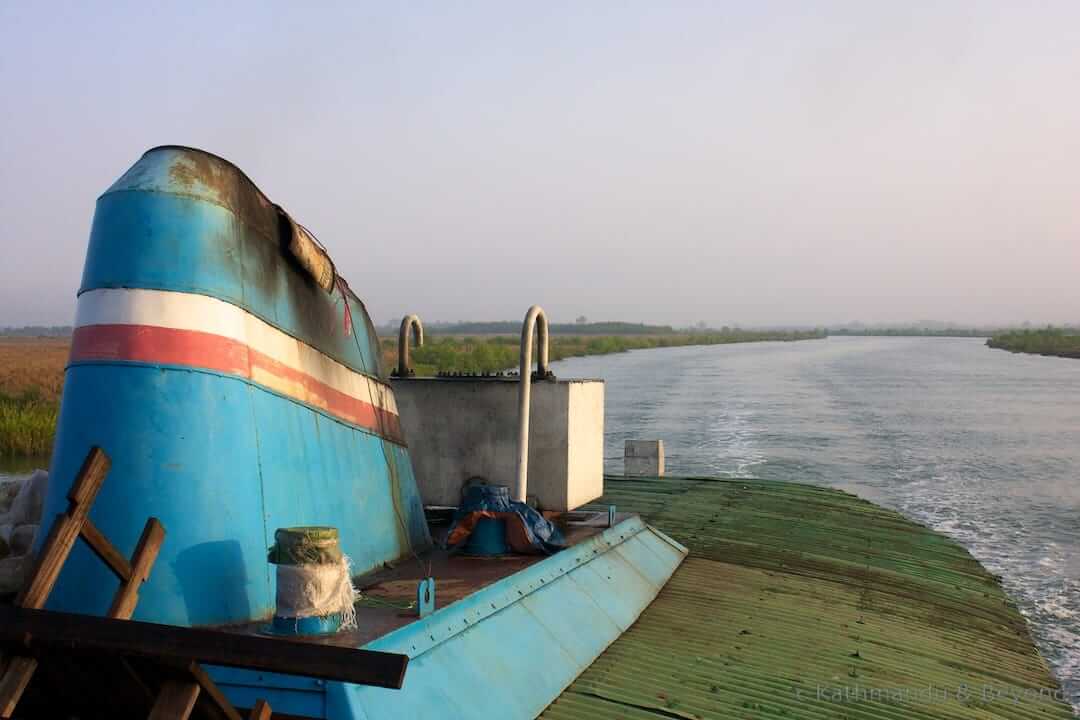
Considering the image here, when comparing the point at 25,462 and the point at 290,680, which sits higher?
the point at 290,680

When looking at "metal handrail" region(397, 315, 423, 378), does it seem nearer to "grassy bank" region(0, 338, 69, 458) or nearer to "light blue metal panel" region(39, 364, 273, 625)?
"light blue metal panel" region(39, 364, 273, 625)

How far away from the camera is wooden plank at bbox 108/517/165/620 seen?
429 cm

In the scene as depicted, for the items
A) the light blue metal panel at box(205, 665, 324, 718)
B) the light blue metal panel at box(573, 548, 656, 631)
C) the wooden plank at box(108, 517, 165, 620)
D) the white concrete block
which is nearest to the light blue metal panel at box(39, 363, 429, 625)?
the light blue metal panel at box(205, 665, 324, 718)

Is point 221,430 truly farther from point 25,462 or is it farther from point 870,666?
point 25,462

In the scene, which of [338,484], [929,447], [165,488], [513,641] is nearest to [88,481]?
[165,488]

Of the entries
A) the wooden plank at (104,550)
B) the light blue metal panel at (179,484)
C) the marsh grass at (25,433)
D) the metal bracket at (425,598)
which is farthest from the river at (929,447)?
the wooden plank at (104,550)

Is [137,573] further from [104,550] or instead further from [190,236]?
[190,236]

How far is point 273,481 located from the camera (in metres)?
5.98

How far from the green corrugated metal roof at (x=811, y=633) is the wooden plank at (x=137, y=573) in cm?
284

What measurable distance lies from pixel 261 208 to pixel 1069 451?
32.0 m

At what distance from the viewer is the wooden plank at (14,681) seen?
3920 millimetres

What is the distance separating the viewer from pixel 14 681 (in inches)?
158

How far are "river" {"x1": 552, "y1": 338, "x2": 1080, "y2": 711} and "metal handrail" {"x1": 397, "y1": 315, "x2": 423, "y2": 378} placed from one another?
820 centimetres

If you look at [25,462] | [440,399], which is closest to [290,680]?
[440,399]
